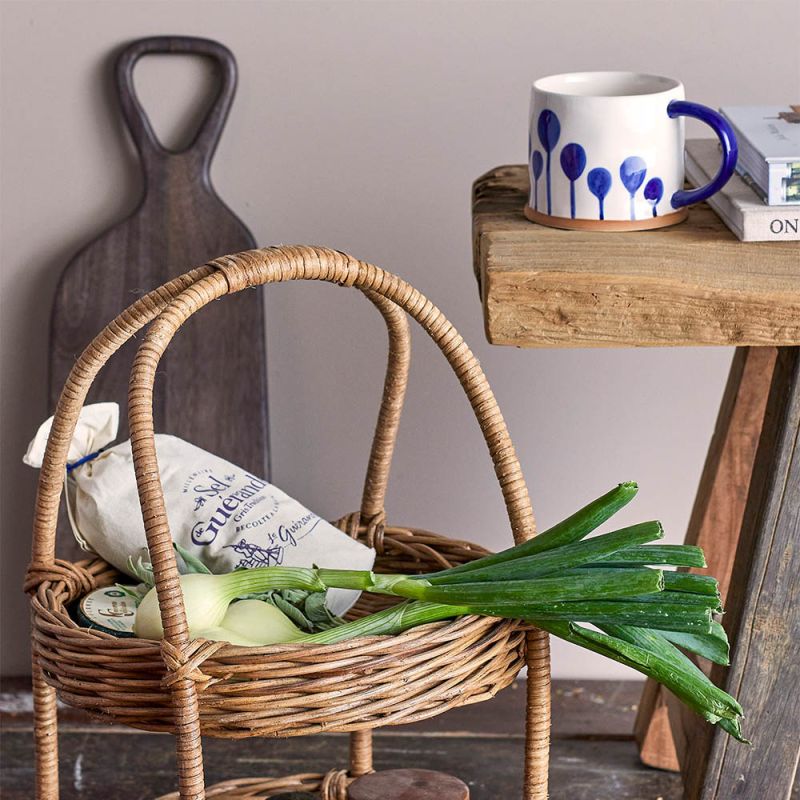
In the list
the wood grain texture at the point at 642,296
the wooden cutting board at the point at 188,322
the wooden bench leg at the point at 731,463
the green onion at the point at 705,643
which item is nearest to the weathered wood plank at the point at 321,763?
→ the wooden bench leg at the point at 731,463

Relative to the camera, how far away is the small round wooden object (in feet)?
3.33

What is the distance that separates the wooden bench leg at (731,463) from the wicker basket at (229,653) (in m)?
0.42

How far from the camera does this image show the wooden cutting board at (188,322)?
1426 mm

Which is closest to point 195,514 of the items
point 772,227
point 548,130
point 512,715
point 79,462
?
point 79,462

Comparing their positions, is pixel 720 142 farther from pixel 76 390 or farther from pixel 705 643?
pixel 76 390

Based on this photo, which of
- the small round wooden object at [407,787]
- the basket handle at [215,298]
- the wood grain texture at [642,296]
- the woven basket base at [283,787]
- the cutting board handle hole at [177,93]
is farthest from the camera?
the cutting board handle hole at [177,93]

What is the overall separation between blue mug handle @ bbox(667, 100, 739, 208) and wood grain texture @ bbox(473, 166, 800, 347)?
8 centimetres

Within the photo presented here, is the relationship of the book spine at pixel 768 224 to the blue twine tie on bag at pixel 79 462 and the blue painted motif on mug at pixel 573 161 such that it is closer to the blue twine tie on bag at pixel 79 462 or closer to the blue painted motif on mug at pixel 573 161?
the blue painted motif on mug at pixel 573 161

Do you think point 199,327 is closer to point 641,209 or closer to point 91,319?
point 91,319

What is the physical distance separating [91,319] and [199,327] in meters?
0.14

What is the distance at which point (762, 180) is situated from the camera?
0.97 meters

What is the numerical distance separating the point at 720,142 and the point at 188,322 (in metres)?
0.73

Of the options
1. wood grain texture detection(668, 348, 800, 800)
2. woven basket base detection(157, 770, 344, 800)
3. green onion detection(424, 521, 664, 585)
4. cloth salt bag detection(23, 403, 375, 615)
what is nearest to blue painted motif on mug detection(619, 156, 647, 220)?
wood grain texture detection(668, 348, 800, 800)

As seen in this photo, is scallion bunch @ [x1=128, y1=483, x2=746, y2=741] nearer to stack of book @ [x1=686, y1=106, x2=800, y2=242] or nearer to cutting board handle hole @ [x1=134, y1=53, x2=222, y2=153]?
stack of book @ [x1=686, y1=106, x2=800, y2=242]
